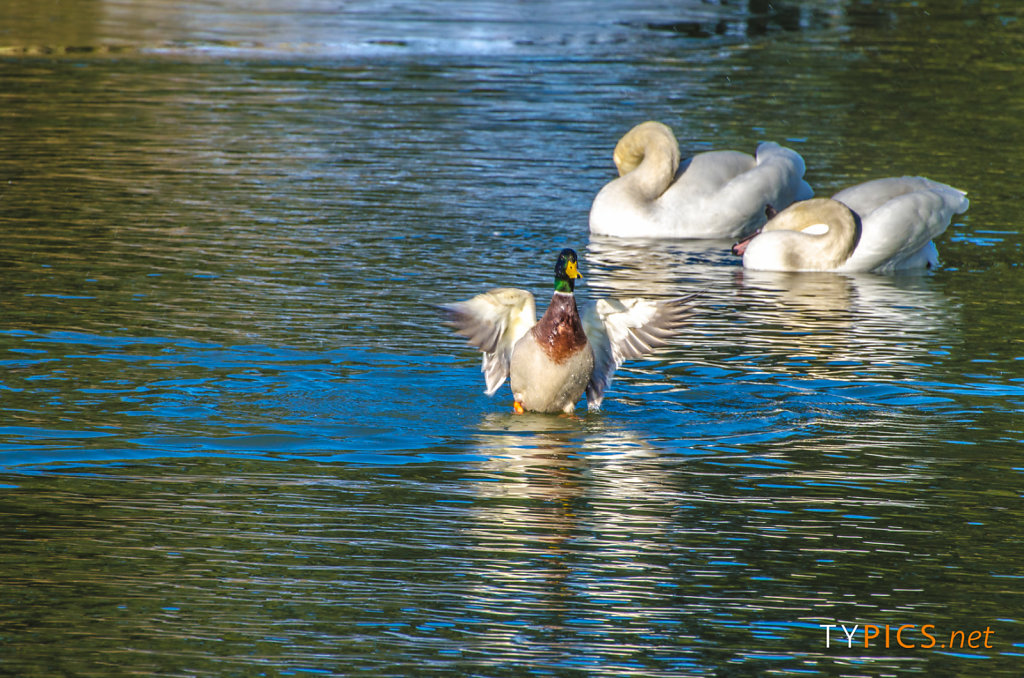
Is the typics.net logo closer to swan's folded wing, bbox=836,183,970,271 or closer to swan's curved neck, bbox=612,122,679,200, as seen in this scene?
swan's folded wing, bbox=836,183,970,271

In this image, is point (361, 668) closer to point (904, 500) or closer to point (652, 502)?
point (652, 502)

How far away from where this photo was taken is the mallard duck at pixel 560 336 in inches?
350

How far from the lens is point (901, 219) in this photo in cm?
1340

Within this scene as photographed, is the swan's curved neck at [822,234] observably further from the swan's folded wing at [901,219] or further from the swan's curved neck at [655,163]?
the swan's curved neck at [655,163]

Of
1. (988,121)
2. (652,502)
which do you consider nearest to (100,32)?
(988,121)

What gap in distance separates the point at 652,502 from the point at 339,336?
3.67 metres

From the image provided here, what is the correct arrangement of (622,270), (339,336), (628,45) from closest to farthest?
(339,336) → (622,270) → (628,45)

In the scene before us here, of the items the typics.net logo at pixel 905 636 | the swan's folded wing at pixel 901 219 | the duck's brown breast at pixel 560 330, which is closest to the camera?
→ the typics.net logo at pixel 905 636

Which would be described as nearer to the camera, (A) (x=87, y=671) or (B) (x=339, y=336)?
(A) (x=87, y=671)

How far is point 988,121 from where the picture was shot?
67.5 ft

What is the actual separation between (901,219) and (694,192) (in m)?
2.53

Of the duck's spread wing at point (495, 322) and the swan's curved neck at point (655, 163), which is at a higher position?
the swan's curved neck at point (655, 163)

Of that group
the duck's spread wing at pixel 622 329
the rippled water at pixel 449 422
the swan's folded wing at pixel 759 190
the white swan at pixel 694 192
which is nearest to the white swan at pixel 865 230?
the rippled water at pixel 449 422

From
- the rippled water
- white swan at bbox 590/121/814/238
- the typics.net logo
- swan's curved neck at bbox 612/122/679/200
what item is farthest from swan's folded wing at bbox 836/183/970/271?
the typics.net logo
